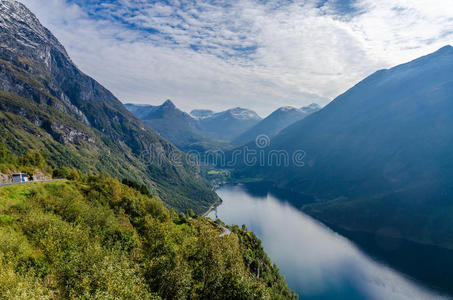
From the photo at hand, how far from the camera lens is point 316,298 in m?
104

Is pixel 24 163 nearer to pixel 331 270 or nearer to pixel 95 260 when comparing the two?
pixel 95 260

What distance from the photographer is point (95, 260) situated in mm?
25938

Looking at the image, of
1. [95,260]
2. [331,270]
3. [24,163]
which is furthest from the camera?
[331,270]

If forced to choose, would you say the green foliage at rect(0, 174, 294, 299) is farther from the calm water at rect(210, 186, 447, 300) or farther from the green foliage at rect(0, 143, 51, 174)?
the calm water at rect(210, 186, 447, 300)

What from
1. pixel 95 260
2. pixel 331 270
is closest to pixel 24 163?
pixel 95 260

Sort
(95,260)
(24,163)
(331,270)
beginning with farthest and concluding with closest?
1. (331,270)
2. (24,163)
3. (95,260)

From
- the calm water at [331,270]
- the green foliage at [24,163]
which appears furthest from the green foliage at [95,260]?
the calm water at [331,270]

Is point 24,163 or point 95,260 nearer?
point 95,260

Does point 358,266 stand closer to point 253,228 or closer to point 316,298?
point 316,298

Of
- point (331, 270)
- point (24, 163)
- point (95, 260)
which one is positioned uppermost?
point (24, 163)

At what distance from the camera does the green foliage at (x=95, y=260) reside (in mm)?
21250

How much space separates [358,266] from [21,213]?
516 feet

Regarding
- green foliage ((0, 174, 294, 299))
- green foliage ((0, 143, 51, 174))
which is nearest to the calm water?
green foliage ((0, 174, 294, 299))

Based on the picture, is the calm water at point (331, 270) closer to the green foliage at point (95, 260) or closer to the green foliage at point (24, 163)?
the green foliage at point (95, 260)
